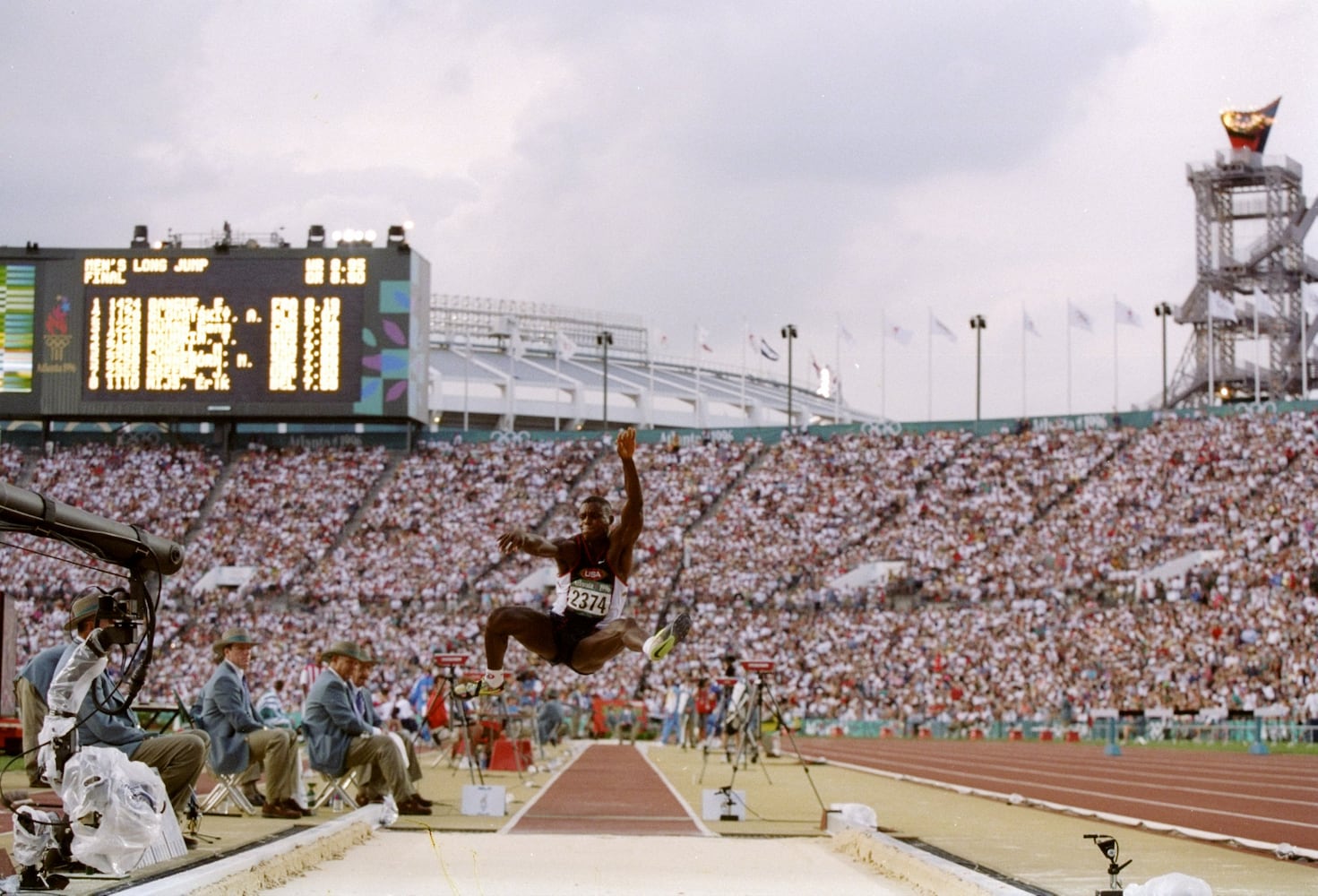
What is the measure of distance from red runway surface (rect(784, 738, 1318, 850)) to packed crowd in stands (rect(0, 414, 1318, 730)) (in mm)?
3575

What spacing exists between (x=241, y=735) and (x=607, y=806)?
464cm

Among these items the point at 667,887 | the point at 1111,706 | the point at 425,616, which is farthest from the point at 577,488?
the point at 667,887

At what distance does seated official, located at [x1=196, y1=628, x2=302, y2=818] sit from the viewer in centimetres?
1313

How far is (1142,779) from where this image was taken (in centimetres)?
2183

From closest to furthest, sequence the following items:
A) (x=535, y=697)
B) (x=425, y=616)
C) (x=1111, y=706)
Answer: (x=535, y=697)
(x=1111, y=706)
(x=425, y=616)

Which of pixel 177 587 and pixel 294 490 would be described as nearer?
pixel 177 587

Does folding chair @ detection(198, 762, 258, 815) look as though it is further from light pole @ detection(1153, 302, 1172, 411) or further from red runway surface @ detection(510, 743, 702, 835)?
light pole @ detection(1153, 302, 1172, 411)

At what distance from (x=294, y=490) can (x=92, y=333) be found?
781cm

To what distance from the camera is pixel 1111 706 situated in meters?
35.8

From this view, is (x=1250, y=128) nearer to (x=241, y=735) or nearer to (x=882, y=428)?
(x=882, y=428)

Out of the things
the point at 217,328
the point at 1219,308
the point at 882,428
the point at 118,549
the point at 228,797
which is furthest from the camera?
the point at 1219,308

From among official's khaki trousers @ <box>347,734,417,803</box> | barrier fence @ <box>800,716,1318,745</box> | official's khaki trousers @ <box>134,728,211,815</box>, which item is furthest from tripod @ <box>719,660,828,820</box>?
barrier fence @ <box>800,716,1318,745</box>

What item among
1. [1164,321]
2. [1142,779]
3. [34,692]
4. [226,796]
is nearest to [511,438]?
[1164,321]

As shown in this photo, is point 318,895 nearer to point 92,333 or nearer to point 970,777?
point 970,777
